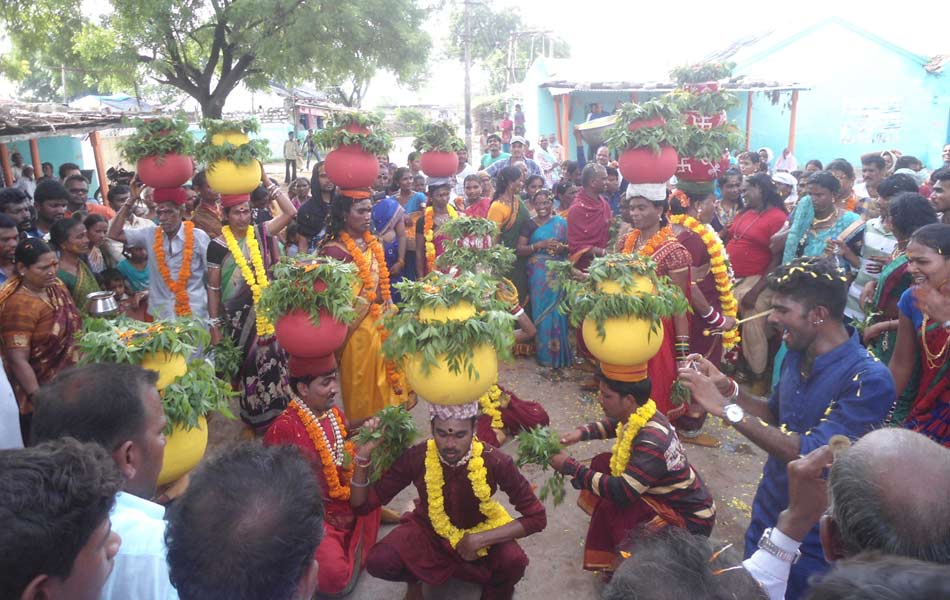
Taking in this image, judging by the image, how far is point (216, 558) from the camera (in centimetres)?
152

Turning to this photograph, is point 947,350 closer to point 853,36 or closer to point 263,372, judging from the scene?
point 263,372

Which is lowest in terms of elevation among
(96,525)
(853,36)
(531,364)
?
(531,364)

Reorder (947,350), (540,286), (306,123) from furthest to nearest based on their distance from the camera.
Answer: (306,123) < (540,286) < (947,350)

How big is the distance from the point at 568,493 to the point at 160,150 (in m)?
4.24

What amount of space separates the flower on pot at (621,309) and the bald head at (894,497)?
6.06 ft

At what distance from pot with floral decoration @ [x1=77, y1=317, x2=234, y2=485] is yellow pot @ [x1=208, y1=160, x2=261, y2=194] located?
211 cm

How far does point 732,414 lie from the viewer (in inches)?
115

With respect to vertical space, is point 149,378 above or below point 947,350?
above

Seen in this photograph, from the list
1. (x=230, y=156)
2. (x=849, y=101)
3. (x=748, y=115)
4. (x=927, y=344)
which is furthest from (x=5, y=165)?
(x=849, y=101)

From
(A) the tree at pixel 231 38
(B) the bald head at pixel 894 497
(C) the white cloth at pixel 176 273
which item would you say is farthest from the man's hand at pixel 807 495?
(A) the tree at pixel 231 38

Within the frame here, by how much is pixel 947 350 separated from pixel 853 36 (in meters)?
18.9

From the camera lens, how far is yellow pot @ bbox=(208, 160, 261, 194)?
4.98 metres

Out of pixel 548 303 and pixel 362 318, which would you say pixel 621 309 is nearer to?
pixel 362 318

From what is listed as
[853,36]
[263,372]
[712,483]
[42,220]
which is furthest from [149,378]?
[853,36]
